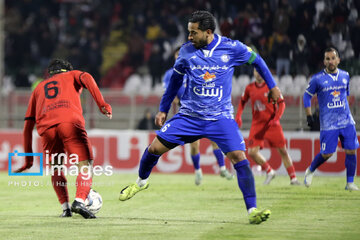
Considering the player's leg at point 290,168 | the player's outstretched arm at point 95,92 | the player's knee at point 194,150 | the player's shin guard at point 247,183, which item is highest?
the player's outstretched arm at point 95,92

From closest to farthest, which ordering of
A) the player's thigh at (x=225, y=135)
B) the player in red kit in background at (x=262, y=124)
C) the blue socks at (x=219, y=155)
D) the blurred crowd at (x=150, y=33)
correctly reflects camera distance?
the player's thigh at (x=225, y=135) → the player in red kit in background at (x=262, y=124) → the blue socks at (x=219, y=155) → the blurred crowd at (x=150, y=33)

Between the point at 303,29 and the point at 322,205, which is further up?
the point at 303,29

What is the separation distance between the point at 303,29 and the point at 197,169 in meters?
6.47

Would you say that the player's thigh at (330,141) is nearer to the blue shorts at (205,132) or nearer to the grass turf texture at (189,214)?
the grass turf texture at (189,214)

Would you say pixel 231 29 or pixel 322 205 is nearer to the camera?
pixel 322 205

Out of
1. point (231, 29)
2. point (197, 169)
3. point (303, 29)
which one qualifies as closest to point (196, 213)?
point (197, 169)

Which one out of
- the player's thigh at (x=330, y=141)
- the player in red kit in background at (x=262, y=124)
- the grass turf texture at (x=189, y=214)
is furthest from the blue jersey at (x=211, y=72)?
the player in red kit in background at (x=262, y=124)

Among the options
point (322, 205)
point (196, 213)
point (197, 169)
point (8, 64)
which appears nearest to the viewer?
point (196, 213)

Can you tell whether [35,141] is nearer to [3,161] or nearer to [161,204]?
[3,161]

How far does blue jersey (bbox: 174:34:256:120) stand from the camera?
295 inches

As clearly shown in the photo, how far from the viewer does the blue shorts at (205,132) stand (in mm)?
7559

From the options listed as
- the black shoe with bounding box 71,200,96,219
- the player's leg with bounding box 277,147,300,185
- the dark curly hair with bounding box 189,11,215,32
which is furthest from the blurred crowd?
the black shoe with bounding box 71,200,96,219

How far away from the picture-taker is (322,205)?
9508mm

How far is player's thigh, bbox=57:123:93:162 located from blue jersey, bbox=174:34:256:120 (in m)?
1.41
